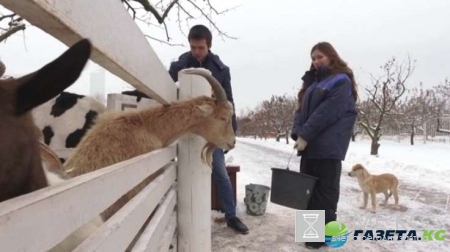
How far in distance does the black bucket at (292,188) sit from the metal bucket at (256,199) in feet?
3.66

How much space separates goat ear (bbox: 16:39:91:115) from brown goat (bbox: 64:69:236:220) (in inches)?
43.6

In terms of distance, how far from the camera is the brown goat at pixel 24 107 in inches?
26.6

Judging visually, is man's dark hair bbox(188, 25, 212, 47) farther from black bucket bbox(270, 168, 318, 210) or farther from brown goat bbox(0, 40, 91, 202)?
brown goat bbox(0, 40, 91, 202)

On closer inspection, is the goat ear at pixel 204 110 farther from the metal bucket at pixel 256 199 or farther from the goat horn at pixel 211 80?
the metal bucket at pixel 256 199

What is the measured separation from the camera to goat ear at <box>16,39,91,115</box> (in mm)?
671

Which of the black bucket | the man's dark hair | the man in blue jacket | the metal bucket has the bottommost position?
the metal bucket

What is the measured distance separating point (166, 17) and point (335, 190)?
6.14 m

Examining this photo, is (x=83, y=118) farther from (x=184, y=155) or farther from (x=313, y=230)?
(x=313, y=230)

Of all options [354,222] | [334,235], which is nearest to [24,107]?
[334,235]

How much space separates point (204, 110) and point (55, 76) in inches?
88.5

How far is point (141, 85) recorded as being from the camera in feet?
4.65

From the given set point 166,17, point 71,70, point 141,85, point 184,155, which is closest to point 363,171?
point 184,155

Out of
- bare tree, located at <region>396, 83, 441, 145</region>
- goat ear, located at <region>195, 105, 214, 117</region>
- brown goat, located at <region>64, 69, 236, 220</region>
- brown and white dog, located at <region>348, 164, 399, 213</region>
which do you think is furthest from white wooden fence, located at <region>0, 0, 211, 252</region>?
bare tree, located at <region>396, 83, 441, 145</region>

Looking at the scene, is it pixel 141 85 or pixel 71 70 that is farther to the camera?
pixel 141 85
